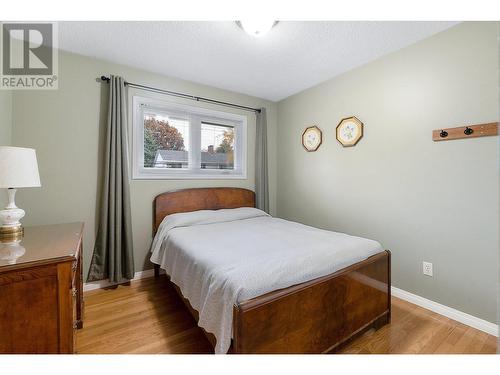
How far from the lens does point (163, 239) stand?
221 centimetres

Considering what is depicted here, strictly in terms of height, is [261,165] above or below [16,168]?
above

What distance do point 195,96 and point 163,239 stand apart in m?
1.79

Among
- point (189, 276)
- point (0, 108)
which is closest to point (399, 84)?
point (189, 276)

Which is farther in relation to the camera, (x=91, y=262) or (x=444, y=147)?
(x=91, y=262)

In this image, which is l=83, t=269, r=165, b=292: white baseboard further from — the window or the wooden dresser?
the wooden dresser

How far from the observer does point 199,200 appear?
289 centimetres

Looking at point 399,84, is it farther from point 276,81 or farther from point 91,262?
point 91,262

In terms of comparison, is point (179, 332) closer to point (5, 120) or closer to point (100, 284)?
point (100, 284)

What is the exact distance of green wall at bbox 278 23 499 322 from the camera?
1.69 m

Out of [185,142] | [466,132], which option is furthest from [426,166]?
[185,142]

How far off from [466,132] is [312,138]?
1.54 meters


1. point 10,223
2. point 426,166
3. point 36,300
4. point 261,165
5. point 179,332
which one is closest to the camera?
point 36,300

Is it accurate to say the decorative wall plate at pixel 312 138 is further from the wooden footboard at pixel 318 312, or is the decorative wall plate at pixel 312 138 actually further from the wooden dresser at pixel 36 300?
the wooden dresser at pixel 36 300
